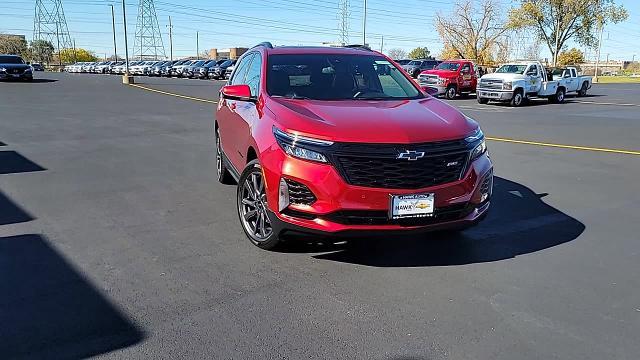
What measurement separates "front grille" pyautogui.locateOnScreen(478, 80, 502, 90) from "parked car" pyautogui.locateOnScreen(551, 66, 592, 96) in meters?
4.60

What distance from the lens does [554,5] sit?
55531 millimetres

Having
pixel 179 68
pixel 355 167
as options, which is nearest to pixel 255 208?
pixel 355 167

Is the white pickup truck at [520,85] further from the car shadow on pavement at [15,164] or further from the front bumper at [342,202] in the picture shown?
the front bumper at [342,202]

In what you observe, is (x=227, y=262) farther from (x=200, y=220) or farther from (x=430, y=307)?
(x=430, y=307)

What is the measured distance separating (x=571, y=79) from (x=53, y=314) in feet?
97.3

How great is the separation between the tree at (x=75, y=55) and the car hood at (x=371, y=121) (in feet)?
378

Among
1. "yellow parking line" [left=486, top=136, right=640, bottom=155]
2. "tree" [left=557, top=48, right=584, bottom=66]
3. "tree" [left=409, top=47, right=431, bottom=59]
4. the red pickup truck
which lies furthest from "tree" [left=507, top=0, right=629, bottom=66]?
"tree" [left=409, top=47, right=431, bottom=59]

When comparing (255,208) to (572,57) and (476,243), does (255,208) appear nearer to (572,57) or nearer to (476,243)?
(476,243)

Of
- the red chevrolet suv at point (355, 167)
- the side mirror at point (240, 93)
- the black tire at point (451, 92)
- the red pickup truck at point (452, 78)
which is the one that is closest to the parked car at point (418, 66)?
the red pickup truck at point (452, 78)

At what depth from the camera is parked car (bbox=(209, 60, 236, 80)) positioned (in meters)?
44.2

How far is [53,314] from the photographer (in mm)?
3396

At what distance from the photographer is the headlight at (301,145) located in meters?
3.92

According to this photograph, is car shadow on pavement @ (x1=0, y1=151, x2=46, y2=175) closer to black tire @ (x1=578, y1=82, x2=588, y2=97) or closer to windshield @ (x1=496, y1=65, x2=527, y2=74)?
windshield @ (x1=496, y1=65, x2=527, y2=74)

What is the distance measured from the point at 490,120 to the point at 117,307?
15.0 meters
